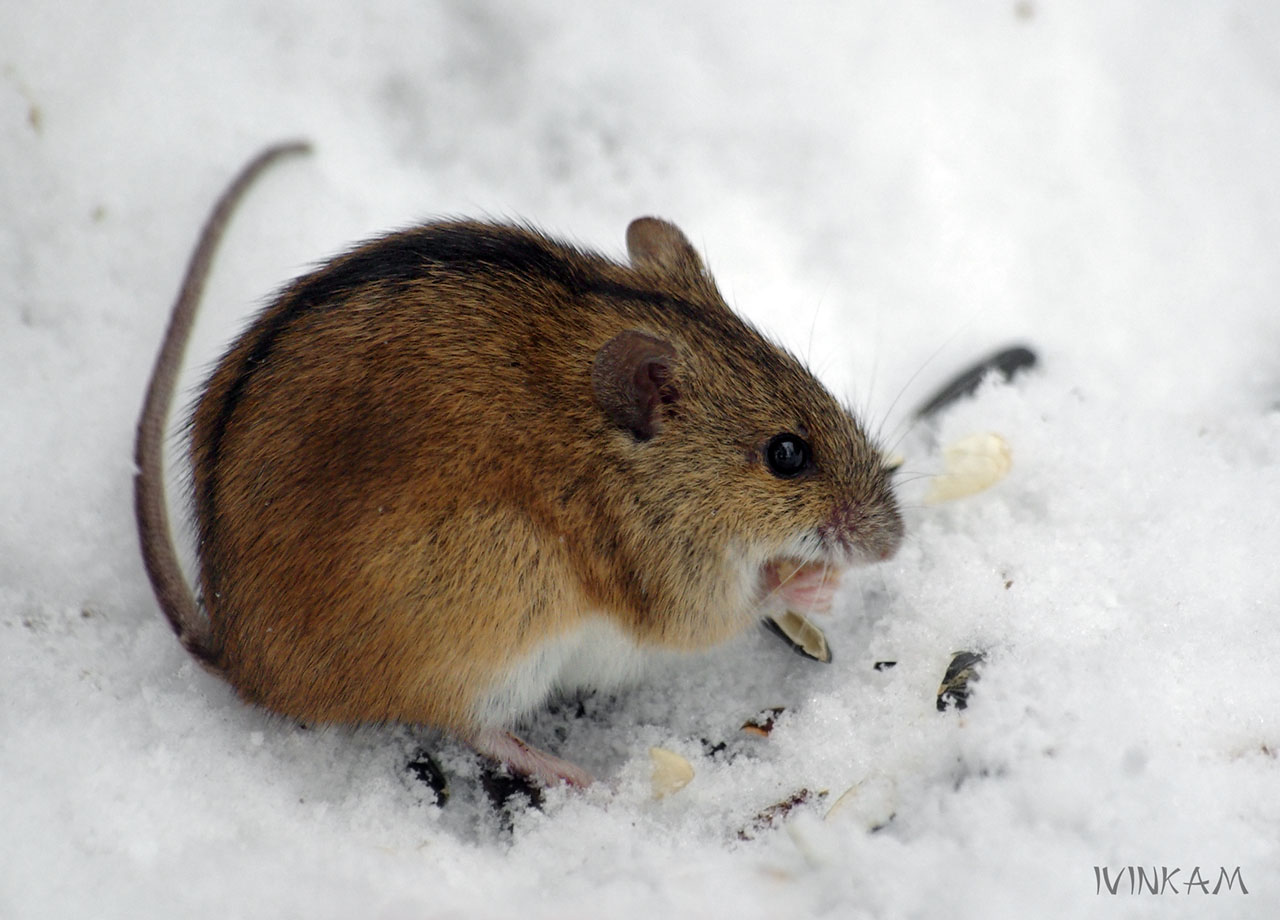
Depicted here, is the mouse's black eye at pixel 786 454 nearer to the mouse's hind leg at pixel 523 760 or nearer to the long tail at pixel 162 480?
the mouse's hind leg at pixel 523 760

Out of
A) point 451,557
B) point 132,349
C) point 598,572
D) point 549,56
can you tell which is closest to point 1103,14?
point 549,56

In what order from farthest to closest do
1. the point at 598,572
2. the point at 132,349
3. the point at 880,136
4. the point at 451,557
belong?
the point at 880,136, the point at 132,349, the point at 598,572, the point at 451,557

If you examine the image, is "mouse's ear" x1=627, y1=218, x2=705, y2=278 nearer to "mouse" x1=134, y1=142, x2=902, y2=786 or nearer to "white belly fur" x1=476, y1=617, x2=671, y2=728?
"mouse" x1=134, y1=142, x2=902, y2=786

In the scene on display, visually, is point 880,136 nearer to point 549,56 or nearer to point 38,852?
point 549,56

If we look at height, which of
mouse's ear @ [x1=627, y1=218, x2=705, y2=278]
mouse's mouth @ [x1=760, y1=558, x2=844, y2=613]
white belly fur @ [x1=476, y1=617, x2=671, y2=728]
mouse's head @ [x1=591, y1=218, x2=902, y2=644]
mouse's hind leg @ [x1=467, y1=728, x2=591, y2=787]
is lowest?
mouse's hind leg @ [x1=467, y1=728, x2=591, y2=787]

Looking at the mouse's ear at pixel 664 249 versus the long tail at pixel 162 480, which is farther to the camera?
the mouse's ear at pixel 664 249

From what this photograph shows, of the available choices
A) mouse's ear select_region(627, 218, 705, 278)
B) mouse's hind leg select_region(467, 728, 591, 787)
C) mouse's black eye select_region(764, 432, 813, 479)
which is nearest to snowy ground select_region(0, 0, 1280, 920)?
mouse's hind leg select_region(467, 728, 591, 787)

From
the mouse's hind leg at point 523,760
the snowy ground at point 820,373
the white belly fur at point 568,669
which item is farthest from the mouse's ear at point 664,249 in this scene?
the mouse's hind leg at point 523,760
